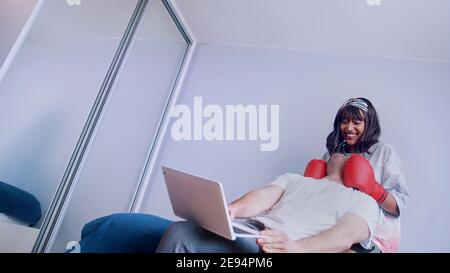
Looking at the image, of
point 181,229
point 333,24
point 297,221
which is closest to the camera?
point 181,229

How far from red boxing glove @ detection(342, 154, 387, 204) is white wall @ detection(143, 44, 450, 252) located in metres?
0.66

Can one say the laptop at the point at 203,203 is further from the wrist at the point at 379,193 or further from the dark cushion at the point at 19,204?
the dark cushion at the point at 19,204

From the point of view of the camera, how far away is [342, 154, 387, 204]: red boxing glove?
A: 5.11 feet

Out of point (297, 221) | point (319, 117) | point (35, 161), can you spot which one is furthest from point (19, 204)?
point (319, 117)

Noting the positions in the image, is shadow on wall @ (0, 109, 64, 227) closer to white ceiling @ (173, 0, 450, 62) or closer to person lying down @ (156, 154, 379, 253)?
person lying down @ (156, 154, 379, 253)

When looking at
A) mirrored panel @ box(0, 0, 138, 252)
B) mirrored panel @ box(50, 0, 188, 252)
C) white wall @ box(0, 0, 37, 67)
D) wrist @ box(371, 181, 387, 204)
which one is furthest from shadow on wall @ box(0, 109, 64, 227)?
wrist @ box(371, 181, 387, 204)

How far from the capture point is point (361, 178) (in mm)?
1559

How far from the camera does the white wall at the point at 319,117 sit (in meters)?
2.14

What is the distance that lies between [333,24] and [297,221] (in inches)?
61.9

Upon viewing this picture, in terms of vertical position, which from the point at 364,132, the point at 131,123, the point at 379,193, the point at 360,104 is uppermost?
the point at 360,104

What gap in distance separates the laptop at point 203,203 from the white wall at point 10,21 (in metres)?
0.74

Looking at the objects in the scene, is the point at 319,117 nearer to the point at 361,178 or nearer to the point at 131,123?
the point at 361,178

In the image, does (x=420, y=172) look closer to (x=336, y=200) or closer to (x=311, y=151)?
(x=311, y=151)

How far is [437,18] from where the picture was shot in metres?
2.10
